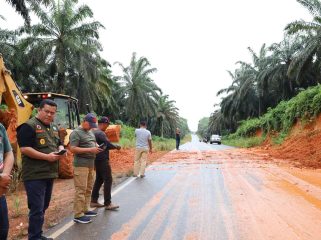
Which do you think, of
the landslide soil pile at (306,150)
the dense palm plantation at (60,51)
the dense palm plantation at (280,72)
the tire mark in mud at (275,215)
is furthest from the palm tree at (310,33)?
the tire mark in mud at (275,215)

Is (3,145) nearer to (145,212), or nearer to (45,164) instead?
(45,164)

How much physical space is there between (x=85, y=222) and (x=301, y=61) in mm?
28014

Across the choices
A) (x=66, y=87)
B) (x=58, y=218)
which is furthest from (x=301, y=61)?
(x=58, y=218)

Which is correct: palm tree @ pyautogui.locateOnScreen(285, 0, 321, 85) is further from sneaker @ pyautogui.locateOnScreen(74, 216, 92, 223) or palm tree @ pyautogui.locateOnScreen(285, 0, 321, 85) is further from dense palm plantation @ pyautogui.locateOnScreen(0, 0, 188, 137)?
sneaker @ pyautogui.locateOnScreen(74, 216, 92, 223)

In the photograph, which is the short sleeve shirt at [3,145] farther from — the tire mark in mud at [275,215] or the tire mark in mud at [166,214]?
the tire mark in mud at [275,215]

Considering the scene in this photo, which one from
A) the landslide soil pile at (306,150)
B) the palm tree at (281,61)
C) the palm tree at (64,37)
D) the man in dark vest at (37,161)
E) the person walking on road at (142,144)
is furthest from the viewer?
the palm tree at (281,61)

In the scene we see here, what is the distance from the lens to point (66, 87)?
3888 cm

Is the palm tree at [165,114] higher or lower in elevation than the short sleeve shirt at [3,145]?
higher

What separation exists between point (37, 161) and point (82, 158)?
1.60 m

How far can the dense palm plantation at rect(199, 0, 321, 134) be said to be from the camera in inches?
1184

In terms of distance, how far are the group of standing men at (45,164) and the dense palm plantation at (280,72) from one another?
24.8m

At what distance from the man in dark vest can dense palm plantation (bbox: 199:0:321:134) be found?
26660 mm

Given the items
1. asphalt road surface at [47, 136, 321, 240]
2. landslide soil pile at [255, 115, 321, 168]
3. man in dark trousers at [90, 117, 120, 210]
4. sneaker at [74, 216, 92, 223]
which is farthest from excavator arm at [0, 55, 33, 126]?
landslide soil pile at [255, 115, 321, 168]

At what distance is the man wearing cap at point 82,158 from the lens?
701cm
